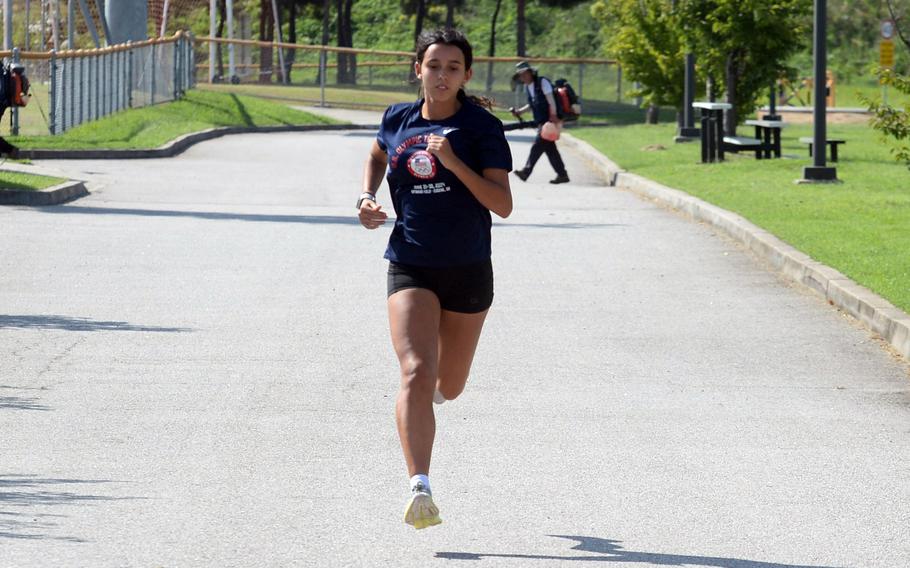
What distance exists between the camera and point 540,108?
79.6 ft

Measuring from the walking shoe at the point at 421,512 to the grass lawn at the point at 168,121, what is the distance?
910 inches

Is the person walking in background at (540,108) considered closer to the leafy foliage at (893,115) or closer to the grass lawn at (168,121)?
the grass lawn at (168,121)

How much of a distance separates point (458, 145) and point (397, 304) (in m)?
0.61

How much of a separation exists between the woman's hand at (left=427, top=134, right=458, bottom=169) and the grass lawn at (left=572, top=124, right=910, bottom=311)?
5527mm

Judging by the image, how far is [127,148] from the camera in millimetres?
28469

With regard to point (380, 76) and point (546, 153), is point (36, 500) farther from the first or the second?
point (380, 76)

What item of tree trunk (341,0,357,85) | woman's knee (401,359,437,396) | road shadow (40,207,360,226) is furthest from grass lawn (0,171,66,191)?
tree trunk (341,0,357,85)

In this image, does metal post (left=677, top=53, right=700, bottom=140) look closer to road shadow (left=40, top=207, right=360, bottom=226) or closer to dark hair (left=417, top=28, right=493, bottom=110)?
road shadow (left=40, top=207, right=360, bottom=226)

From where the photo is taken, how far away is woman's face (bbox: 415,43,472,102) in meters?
6.30

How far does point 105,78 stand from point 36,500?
29398mm

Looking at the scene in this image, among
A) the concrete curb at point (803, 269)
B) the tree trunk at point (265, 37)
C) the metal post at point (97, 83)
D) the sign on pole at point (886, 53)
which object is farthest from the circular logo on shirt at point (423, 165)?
the tree trunk at point (265, 37)

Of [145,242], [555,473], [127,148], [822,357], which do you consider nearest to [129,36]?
[127,148]

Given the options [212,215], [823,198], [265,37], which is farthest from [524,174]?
[265,37]

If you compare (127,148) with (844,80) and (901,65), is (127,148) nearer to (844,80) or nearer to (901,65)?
(901,65)
